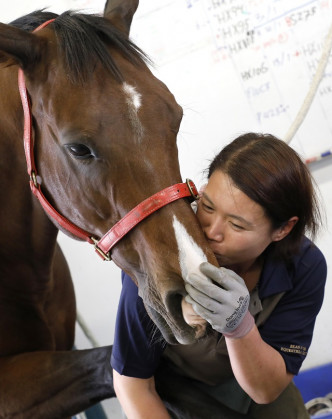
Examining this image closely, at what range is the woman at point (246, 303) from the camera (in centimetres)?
101

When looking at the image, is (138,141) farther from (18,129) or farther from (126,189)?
(18,129)

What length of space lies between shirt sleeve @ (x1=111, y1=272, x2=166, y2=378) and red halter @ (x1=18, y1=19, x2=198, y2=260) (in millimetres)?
121

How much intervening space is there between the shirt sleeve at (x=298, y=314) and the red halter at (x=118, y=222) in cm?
34

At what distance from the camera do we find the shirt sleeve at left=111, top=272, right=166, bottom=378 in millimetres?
1059

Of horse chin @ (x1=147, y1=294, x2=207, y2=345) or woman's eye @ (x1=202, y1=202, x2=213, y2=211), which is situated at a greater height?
woman's eye @ (x1=202, y1=202, x2=213, y2=211)

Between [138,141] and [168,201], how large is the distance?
0.36ft

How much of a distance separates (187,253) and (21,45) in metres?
0.49

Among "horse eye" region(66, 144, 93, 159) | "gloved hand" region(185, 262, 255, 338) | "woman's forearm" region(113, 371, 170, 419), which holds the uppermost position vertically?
"horse eye" region(66, 144, 93, 159)

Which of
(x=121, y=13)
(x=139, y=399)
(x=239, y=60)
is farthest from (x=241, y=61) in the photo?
(x=139, y=399)

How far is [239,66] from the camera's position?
223cm

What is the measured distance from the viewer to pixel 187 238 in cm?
86

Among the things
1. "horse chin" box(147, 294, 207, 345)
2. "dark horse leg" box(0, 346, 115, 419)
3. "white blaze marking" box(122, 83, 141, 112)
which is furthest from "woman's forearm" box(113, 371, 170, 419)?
"white blaze marking" box(122, 83, 141, 112)

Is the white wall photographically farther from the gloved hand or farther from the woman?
the gloved hand

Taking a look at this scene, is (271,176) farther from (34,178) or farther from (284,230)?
(34,178)
